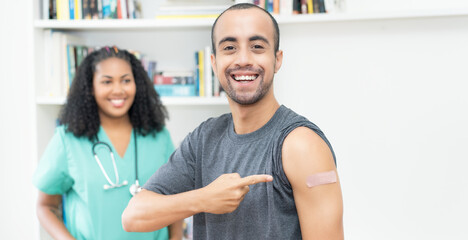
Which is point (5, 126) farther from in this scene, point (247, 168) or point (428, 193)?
point (428, 193)

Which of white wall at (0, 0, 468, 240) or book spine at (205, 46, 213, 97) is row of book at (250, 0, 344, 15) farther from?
book spine at (205, 46, 213, 97)

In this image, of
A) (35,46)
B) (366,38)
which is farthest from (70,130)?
(366,38)

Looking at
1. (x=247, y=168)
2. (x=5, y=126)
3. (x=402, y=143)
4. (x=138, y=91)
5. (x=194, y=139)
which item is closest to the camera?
(x=247, y=168)

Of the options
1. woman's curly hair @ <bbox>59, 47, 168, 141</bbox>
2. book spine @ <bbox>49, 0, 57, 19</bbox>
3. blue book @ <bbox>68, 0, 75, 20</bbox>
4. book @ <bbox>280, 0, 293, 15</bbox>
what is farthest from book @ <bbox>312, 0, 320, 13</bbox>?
book spine @ <bbox>49, 0, 57, 19</bbox>

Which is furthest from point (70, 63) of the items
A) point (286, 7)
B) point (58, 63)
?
point (286, 7)

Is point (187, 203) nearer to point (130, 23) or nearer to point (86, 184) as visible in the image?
point (86, 184)

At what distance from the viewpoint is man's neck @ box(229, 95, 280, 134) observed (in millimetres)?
975

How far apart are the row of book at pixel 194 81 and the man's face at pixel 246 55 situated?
0.97 meters

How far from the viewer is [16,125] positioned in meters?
2.04

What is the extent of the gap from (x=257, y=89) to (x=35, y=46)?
4.78 feet

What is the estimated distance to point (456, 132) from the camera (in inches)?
72.2

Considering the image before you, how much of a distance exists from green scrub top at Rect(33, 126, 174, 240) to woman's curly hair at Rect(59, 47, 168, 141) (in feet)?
0.18

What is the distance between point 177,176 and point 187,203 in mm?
163

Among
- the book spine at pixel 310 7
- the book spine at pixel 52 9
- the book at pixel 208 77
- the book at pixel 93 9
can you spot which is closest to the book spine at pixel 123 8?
Answer: the book at pixel 93 9
